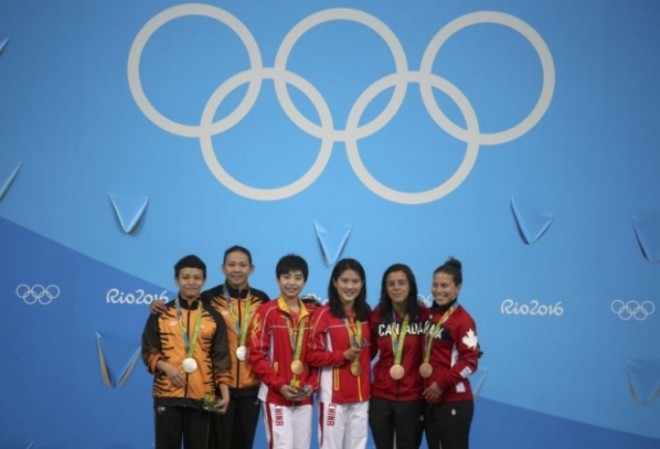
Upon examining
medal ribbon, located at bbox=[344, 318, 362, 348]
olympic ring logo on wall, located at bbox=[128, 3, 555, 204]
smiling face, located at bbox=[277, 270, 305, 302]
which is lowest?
medal ribbon, located at bbox=[344, 318, 362, 348]

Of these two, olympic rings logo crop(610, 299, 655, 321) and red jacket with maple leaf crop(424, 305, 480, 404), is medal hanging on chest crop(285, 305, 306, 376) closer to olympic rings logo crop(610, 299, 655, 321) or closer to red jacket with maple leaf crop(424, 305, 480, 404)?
red jacket with maple leaf crop(424, 305, 480, 404)

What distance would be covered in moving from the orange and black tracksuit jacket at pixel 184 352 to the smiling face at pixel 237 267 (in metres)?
0.26

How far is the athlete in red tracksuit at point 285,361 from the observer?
4.01 meters

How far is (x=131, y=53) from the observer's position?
5.42 metres

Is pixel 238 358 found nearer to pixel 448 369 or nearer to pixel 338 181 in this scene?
pixel 448 369

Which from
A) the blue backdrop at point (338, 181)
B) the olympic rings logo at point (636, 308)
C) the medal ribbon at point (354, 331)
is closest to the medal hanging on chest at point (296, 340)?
the medal ribbon at point (354, 331)

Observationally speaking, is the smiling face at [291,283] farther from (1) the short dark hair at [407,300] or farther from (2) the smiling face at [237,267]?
(1) the short dark hair at [407,300]

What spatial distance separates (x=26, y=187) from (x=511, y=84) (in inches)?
128

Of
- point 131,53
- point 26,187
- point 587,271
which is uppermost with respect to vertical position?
point 131,53

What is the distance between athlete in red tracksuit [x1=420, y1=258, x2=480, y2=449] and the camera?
399 centimetres

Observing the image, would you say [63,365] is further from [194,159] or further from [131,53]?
[131,53]

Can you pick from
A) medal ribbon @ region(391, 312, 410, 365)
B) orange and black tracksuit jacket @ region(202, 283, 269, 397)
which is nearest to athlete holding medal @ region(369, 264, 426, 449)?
medal ribbon @ region(391, 312, 410, 365)

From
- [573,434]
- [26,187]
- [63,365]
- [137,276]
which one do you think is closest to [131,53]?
[26,187]

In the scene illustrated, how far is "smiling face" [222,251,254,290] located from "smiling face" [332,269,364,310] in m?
0.53
